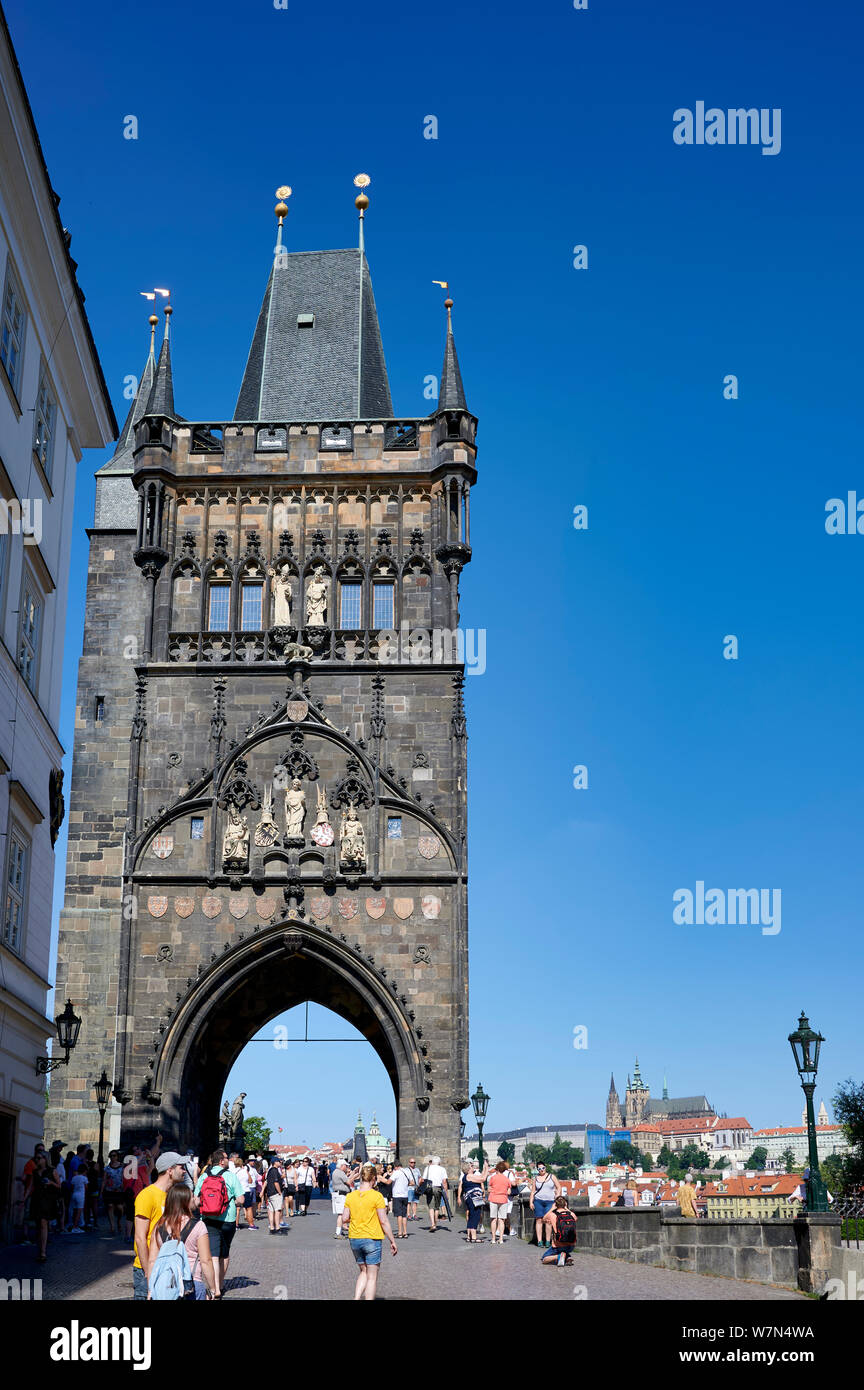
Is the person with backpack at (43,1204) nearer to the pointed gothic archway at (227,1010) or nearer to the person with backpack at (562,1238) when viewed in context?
the person with backpack at (562,1238)

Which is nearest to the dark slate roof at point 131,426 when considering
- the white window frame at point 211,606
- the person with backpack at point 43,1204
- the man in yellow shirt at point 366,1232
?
the white window frame at point 211,606

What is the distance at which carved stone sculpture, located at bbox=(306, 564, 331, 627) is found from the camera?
35.1 metres

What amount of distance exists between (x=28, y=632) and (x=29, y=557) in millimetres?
977

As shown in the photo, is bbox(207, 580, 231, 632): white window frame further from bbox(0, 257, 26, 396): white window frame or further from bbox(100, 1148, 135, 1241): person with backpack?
bbox(0, 257, 26, 396): white window frame

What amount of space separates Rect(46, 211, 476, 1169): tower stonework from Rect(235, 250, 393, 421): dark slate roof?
2912 millimetres

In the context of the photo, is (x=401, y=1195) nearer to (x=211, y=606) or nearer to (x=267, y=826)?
(x=267, y=826)

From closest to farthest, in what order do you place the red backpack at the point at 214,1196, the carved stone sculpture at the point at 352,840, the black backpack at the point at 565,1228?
the red backpack at the point at 214,1196 < the black backpack at the point at 565,1228 < the carved stone sculpture at the point at 352,840

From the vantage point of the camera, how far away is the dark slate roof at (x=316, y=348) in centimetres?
3959

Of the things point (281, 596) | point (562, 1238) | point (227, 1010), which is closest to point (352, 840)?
point (227, 1010)

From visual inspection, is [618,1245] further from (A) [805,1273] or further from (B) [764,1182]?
(B) [764,1182]

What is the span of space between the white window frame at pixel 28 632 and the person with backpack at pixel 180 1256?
385 inches

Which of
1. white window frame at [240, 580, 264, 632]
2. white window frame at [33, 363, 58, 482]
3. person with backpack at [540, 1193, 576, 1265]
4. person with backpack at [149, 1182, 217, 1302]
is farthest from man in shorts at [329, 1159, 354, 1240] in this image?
person with backpack at [149, 1182, 217, 1302]

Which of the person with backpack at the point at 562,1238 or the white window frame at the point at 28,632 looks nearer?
the person with backpack at the point at 562,1238

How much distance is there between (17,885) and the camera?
66.7 ft
